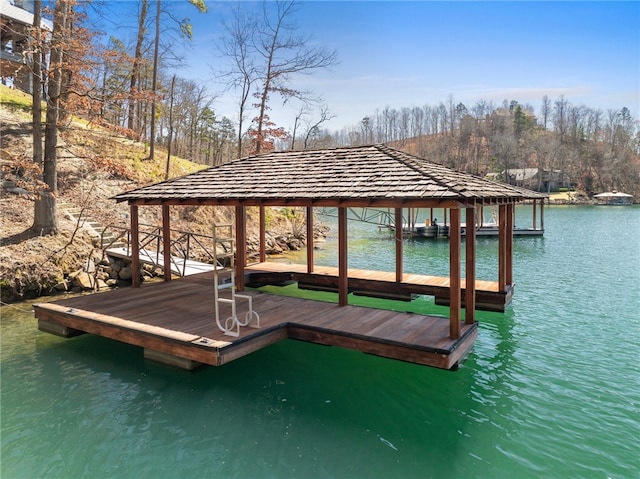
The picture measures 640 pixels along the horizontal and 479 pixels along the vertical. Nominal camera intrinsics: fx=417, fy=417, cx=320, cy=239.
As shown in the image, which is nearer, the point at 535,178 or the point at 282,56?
the point at 282,56

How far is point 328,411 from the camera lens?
203 inches

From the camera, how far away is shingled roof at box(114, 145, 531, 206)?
5734 mm

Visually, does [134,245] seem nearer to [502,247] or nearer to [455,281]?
[455,281]

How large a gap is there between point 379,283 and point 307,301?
8.12ft

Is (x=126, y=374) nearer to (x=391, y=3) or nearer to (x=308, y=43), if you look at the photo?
(x=391, y=3)

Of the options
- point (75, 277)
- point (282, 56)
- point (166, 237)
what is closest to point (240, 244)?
point (166, 237)

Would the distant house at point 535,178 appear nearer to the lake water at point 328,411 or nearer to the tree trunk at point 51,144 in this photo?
the lake water at point 328,411

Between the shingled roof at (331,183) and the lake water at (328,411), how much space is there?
262cm

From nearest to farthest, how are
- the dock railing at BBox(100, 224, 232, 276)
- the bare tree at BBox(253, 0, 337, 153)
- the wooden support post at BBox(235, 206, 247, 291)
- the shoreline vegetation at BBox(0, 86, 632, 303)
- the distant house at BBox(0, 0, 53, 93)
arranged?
1. the wooden support post at BBox(235, 206, 247, 291)
2. the shoreline vegetation at BBox(0, 86, 632, 303)
3. the dock railing at BBox(100, 224, 232, 276)
4. the distant house at BBox(0, 0, 53, 93)
5. the bare tree at BBox(253, 0, 337, 153)

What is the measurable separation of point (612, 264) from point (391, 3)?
465 inches

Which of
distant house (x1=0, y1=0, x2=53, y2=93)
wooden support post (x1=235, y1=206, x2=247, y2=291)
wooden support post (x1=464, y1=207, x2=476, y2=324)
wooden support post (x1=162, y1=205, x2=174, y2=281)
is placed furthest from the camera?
distant house (x1=0, y1=0, x2=53, y2=93)

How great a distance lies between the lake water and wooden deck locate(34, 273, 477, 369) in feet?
1.85

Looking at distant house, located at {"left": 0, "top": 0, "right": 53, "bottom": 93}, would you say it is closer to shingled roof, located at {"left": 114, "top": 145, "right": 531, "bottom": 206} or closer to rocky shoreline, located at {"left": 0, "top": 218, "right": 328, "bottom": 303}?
rocky shoreline, located at {"left": 0, "top": 218, "right": 328, "bottom": 303}

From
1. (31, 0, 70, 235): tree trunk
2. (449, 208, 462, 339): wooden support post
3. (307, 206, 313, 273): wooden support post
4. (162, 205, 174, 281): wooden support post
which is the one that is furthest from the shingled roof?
(31, 0, 70, 235): tree trunk
